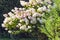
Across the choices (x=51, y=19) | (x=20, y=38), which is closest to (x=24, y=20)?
(x=51, y=19)

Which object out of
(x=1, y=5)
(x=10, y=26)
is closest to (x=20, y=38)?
(x=1, y=5)

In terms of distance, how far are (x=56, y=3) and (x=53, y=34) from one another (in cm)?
44

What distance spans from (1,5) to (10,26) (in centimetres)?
524

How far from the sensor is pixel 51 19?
13.9ft

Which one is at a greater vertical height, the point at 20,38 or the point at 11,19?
the point at 11,19

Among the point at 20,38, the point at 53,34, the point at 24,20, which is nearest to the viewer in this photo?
the point at 53,34

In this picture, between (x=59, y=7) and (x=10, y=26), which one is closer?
(x=59, y=7)

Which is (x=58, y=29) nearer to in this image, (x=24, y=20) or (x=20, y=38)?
(x=24, y=20)

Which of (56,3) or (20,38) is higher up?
(56,3)

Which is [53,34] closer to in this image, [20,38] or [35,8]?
[35,8]

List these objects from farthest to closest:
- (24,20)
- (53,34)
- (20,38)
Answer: (20,38) → (24,20) → (53,34)

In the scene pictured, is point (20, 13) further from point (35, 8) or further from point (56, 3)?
point (56, 3)

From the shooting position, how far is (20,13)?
5.52 metres

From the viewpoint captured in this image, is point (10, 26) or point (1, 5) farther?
point (1, 5)
